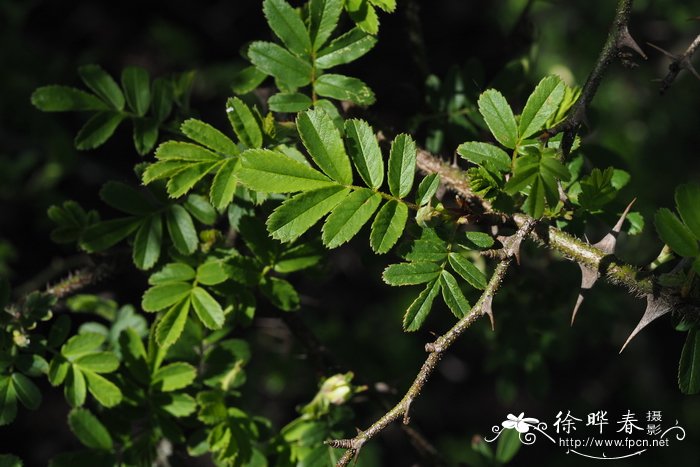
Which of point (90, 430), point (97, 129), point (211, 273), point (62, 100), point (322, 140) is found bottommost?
point (90, 430)

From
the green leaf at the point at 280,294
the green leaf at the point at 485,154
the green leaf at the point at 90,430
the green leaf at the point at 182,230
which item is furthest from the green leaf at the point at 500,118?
the green leaf at the point at 90,430

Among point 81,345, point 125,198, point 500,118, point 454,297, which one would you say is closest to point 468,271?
point 454,297

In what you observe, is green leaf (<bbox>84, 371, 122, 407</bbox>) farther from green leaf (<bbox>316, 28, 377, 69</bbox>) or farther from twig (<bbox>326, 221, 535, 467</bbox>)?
green leaf (<bbox>316, 28, 377, 69</bbox>)

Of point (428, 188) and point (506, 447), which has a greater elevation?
point (428, 188)

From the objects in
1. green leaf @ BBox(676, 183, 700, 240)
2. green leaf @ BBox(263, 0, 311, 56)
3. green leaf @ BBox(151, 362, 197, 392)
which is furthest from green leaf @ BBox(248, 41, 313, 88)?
green leaf @ BBox(676, 183, 700, 240)

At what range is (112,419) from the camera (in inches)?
84.3

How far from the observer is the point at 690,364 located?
168 cm

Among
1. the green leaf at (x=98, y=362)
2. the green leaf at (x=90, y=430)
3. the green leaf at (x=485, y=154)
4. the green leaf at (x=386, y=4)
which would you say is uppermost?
the green leaf at (x=386, y=4)

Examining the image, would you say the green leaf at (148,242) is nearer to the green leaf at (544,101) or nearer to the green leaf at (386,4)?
the green leaf at (386,4)

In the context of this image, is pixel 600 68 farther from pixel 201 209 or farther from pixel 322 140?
pixel 201 209

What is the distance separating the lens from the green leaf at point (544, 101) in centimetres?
170

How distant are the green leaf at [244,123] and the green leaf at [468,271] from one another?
1.94 feet

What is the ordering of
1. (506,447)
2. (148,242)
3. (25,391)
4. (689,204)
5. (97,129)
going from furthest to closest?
(506,447), (97,129), (148,242), (25,391), (689,204)

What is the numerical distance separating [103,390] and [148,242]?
43 centimetres
